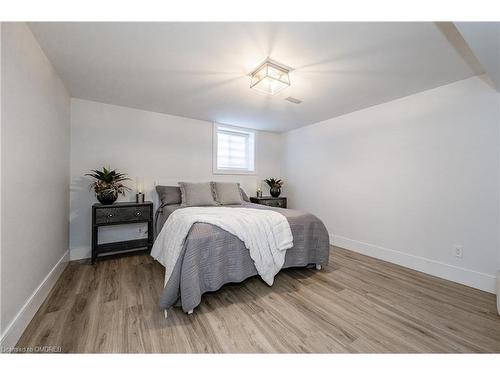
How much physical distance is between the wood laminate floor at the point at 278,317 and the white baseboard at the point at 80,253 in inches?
20.1

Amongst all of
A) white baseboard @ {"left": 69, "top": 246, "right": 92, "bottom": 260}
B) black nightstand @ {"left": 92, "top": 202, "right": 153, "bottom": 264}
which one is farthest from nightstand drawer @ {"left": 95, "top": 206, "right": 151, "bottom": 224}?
white baseboard @ {"left": 69, "top": 246, "right": 92, "bottom": 260}

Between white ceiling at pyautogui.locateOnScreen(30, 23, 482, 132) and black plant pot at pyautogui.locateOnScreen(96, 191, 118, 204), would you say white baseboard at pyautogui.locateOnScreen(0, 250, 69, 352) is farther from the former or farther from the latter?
white ceiling at pyautogui.locateOnScreen(30, 23, 482, 132)

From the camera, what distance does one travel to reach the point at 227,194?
10.4 feet

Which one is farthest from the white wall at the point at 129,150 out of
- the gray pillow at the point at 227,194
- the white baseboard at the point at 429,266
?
the white baseboard at the point at 429,266

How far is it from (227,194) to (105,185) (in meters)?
1.66

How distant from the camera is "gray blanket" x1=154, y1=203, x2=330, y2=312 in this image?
154 centimetres

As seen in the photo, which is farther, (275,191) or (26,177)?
(275,191)

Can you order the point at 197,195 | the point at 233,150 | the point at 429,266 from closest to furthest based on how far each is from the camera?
the point at 429,266, the point at 197,195, the point at 233,150

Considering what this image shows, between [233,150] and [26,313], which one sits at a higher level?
[233,150]

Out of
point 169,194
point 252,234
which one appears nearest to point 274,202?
point 169,194

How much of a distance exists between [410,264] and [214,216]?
2.53 m

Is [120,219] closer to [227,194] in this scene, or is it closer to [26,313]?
[26,313]
